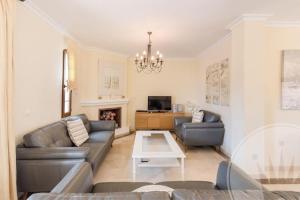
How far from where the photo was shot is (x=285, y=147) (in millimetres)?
3662

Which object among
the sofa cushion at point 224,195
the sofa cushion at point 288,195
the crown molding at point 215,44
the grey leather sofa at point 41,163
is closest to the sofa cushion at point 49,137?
the grey leather sofa at point 41,163

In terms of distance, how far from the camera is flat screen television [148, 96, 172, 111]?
288 inches

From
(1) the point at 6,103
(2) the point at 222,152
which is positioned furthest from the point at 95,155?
(2) the point at 222,152

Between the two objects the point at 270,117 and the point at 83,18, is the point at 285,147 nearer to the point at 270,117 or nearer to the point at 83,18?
the point at 270,117

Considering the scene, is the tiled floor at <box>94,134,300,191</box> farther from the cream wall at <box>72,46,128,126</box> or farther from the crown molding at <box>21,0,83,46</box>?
the crown molding at <box>21,0,83,46</box>

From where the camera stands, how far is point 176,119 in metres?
6.01

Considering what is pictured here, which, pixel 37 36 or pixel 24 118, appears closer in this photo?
pixel 24 118

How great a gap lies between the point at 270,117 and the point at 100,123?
358 centimetres

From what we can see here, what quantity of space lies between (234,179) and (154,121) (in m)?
5.21

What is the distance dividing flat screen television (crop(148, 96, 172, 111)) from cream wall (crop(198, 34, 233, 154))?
3.70 feet

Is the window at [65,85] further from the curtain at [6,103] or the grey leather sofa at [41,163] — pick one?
the curtain at [6,103]

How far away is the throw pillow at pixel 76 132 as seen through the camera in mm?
3692

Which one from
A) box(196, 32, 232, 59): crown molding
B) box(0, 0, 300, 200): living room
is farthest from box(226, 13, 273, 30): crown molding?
box(196, 32, 232, 59): crown molding

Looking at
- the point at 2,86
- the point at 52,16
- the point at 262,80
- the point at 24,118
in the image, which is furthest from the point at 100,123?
the point at 262,80
